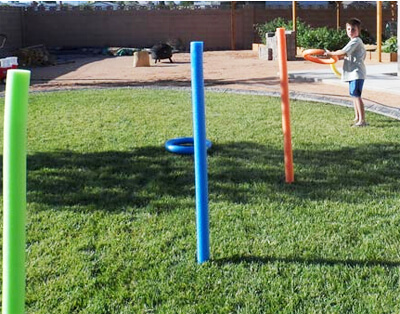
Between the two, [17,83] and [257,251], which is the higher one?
[17,83]

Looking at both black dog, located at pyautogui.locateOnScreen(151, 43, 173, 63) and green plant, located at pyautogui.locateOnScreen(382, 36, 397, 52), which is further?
black dog, located at pyautogui.locateOnScreen(151, 43, 173, 63)

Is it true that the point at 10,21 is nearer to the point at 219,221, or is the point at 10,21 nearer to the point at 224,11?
the point at 224,11

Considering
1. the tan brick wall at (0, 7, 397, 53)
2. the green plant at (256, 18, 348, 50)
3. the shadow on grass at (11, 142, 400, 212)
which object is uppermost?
the tan brick wall at (0, 7, 397, 53)

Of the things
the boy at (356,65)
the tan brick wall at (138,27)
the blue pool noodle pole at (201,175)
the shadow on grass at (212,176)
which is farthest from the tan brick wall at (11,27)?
the blue pool noodle pole at (201,175)

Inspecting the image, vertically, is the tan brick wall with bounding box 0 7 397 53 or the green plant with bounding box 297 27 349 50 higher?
the tan brick wall with bounding box 0 7 397 53

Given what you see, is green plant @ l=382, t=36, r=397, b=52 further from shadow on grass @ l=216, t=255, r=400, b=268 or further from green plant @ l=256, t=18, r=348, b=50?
shadow on grass @ l=216, t=255, r=400, b=268

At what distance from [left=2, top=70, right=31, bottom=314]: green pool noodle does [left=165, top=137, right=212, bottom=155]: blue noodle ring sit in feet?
13.2

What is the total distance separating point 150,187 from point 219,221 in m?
1.03

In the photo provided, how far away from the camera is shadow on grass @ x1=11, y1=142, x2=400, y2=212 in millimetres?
4785

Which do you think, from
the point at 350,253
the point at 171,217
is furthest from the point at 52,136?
the point at 350,253

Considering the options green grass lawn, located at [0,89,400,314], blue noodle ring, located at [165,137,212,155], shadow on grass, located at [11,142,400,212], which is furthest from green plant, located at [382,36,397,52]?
blue noodle ring, located at [165,137,212,155]

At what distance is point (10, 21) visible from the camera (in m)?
27.8

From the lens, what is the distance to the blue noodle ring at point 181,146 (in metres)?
6.17

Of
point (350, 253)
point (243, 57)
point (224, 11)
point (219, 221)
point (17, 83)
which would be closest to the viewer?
point (17, 83)
